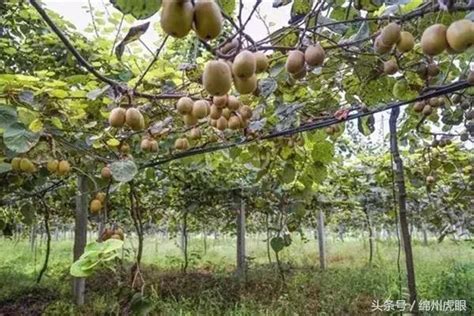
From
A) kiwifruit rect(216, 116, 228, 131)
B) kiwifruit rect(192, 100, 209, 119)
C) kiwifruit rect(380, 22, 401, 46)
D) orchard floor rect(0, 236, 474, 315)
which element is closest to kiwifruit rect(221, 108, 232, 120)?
kiwifruit rect(216, 116, 228, 131)

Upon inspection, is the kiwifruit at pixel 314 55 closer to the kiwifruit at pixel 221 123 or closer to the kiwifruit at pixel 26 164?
the kiwifruit at pixel 221 123

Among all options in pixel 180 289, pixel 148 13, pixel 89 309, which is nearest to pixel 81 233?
pixel 89 309

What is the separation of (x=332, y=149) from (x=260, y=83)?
744mm

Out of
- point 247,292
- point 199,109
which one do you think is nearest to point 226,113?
point 199,109

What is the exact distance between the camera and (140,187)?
5.83 m

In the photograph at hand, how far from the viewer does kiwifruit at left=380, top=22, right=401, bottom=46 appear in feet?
2.35

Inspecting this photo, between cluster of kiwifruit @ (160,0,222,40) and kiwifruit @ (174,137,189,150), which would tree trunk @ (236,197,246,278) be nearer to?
kiwifruit @ (174,137,189,150)

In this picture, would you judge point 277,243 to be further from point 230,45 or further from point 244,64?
point 244,64

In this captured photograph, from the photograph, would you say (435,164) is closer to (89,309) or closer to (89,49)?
(89,49)

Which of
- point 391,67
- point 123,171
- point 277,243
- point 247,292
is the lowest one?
point 247,292

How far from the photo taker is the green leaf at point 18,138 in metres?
1.13

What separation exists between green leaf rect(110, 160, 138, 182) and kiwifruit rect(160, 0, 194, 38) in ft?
2.34

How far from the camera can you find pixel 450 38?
1.91 ft

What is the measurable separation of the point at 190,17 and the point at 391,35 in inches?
15.7
